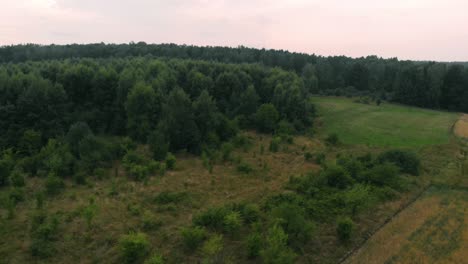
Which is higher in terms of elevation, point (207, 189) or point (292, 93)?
point (292, 93)

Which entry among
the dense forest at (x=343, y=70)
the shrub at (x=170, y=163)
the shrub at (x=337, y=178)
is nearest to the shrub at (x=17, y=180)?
the shrub at (x=170, y=163)

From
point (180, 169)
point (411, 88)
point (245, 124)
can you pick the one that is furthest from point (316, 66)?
point (180, 169)

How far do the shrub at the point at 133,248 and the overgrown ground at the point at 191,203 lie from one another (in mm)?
978

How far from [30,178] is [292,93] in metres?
37.8

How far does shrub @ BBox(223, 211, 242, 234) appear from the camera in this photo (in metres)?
20.5

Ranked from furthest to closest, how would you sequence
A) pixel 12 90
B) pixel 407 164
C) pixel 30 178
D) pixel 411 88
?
pixel 411 88
pixel 12 90
pixel 407 164
pixel 30 178

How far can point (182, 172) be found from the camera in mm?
32812

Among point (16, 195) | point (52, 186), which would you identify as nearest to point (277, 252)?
point (52, 186)

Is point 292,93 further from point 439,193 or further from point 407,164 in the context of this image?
point 439,193

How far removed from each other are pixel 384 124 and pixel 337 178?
1240 inches

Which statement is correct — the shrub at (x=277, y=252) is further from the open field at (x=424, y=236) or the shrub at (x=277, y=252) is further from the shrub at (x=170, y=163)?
the shrub at (x=170, y=163)

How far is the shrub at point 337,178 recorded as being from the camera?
91.6 ft

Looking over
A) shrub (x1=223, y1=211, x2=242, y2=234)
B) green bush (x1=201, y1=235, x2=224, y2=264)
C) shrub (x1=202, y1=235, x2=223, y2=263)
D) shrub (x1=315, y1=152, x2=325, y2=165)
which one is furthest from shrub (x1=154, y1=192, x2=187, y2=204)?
shrub (x1=315, y1=152, x2=325, y2=165)

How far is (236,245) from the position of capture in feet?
64.8
